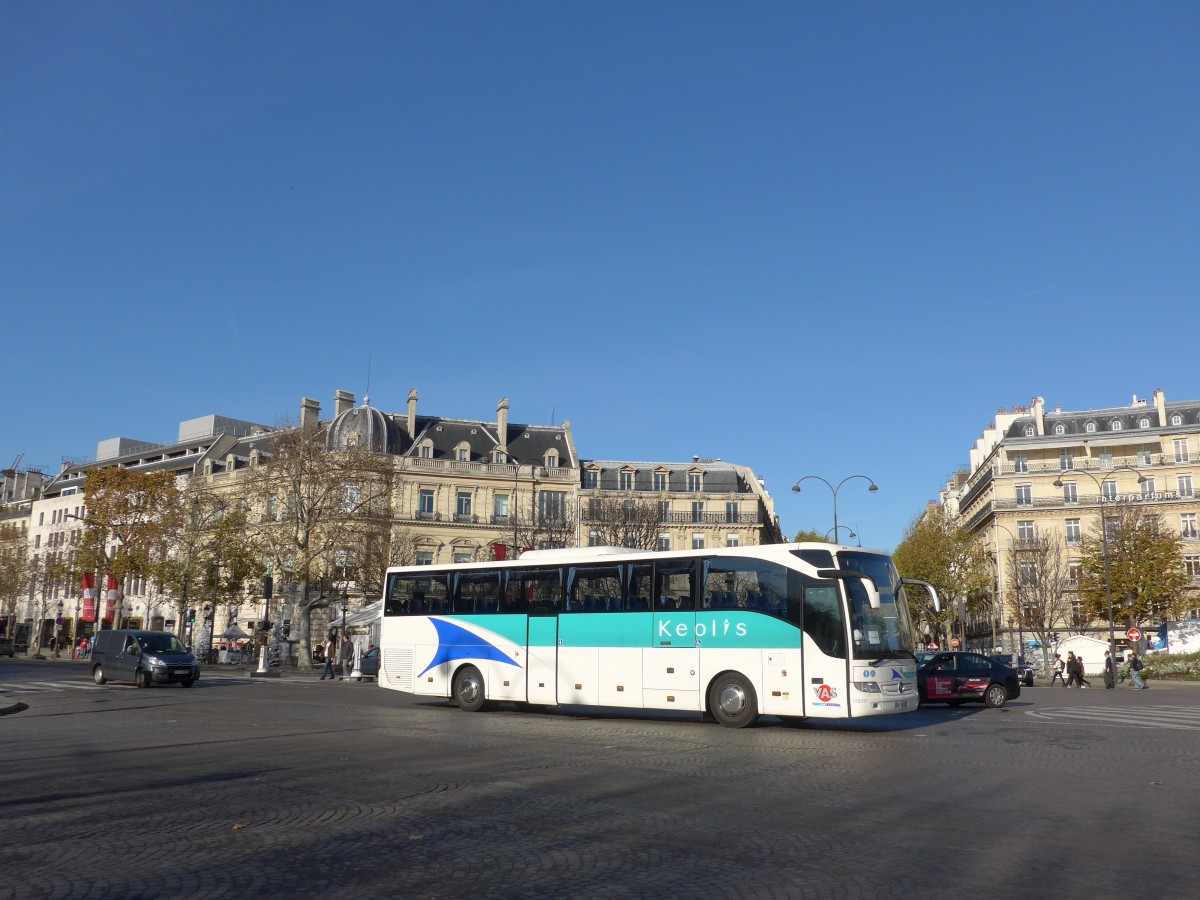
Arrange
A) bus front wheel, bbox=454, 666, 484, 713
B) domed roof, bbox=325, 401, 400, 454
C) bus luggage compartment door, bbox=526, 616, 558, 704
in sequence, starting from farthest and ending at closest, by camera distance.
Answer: domed roof, bbox=325, 401, 400, 454
bus front wheel, bbox=454, 666, 484, 713
bus luggage compartment door, bbox=526, 616, 558, 704

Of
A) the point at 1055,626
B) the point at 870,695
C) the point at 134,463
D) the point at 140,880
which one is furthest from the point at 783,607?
the point at 134,463

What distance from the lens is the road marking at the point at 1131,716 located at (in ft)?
63.9

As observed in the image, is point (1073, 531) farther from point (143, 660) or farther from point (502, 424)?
point (143, 660)

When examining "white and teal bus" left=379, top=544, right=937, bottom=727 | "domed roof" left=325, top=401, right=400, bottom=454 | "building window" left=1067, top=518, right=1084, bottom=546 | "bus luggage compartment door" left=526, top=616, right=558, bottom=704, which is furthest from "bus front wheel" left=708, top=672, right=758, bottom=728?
"building window" left=1067, top=518, right=1084, bottom=546

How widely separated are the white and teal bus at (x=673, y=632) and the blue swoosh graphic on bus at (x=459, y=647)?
1.3 inches

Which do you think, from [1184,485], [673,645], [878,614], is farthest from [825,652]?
[1184,485]

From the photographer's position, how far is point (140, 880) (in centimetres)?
643

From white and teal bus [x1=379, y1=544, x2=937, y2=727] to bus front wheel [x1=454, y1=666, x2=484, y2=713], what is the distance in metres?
0.03

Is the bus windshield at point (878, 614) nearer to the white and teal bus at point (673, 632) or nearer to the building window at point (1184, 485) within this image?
the white and teal bus at point (673, 632)

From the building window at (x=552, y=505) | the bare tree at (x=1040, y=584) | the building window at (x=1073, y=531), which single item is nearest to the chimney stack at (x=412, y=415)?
the building window at (x=552, y=505)

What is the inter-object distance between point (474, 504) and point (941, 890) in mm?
64670

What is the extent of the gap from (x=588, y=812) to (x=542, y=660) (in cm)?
1225

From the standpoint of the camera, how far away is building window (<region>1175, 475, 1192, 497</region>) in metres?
70.6

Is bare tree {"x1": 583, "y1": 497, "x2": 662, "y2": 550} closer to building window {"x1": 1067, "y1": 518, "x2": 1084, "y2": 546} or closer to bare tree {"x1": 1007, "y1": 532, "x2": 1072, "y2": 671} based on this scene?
bare tree {"x1": 1007, "y1": 532, "x2": 1072, "y2": 671}
